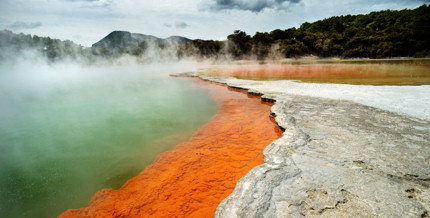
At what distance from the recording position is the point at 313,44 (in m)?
38.2

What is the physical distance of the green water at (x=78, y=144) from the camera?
266cm

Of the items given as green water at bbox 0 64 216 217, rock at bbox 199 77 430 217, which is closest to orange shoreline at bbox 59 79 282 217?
green water at bbox 0 64 216 217

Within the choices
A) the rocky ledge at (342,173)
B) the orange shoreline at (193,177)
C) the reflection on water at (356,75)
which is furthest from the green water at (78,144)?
the reflection on water at (356,75)

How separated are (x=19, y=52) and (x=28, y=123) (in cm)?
3570

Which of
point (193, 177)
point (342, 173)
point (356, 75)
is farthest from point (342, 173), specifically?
point (356, 75)

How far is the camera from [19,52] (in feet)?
95.0

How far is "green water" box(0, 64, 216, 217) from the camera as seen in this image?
266 cm

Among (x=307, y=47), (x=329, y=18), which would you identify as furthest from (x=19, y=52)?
(x=329, y=18)

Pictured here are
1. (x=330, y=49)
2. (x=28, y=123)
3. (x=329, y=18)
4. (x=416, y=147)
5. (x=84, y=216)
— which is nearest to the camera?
(x=84, y=216)

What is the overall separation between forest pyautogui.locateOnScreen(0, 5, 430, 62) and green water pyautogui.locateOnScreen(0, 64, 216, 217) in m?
31.4

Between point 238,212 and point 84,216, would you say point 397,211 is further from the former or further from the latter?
point 84,216

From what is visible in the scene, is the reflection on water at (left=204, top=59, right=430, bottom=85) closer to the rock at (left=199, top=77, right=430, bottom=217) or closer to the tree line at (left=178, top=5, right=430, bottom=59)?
the rock at (left=199, top=77, right=430, bottom=217)

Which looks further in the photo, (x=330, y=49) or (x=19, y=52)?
(x=330, y=49)

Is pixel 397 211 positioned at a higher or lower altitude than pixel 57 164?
higher
